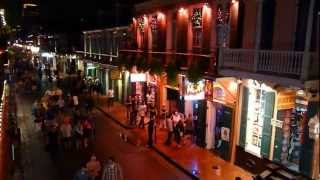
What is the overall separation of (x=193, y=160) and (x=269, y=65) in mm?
6433

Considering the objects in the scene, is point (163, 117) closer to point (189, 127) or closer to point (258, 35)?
point (189, 127)

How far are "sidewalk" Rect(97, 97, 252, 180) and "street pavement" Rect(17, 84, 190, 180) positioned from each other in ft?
1.17

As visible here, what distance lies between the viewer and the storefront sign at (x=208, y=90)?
19.5 meters

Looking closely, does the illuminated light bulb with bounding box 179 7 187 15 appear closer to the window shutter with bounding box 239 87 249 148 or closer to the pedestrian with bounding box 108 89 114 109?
the window shutter with bounding box 239 87 249 148

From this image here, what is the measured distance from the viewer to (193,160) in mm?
18422

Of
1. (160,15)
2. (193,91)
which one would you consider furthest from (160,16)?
(193,91)

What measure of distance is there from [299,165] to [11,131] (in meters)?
13.8

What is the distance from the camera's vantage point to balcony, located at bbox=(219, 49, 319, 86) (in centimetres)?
1202

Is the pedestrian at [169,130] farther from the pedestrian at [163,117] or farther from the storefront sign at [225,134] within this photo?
the pedestrian at [163,117]

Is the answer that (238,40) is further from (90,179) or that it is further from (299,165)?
(90,179)

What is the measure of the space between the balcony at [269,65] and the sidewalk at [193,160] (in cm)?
403

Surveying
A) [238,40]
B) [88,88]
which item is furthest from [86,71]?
[238,40]

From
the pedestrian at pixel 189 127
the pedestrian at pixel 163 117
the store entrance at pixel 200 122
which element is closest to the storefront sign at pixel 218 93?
the store entrance at pixel 200 122

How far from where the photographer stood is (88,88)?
4034 cm
